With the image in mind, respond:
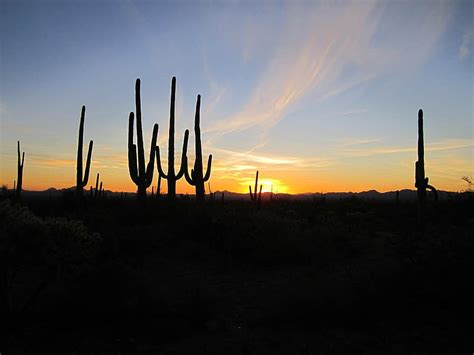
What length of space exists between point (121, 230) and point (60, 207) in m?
7.22

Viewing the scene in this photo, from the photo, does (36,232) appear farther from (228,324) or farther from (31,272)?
(31,272)

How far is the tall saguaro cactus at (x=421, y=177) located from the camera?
47.5 ft

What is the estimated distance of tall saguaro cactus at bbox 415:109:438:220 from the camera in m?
14.5

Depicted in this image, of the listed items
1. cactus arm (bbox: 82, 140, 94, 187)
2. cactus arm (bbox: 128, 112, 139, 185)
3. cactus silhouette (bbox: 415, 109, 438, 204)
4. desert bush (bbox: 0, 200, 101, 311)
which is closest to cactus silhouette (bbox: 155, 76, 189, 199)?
cactus arm (bbox: 128, 112, 139, 185)

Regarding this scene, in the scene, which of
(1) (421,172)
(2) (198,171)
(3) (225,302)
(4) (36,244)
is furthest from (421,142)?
(4) (36,244)

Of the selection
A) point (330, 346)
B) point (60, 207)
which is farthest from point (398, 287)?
point (60, 207)

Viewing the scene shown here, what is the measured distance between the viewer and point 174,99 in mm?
19656

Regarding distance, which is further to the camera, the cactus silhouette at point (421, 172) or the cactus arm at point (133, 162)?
the cactus arm at point (133, 162)

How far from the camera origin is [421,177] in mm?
15062

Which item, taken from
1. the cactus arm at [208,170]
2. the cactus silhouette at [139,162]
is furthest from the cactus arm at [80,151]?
the cactus arm at [208,170]

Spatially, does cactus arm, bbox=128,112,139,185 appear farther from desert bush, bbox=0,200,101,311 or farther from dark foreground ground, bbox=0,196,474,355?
desert bush, bbox=0,200,101,311

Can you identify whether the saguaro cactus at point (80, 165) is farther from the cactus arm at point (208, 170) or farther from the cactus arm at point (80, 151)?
the cactus arm at point (208, 170)

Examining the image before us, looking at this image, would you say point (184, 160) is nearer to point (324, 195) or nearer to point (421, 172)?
point (421, 172)

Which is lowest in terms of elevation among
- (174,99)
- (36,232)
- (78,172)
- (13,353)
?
(13,353)
